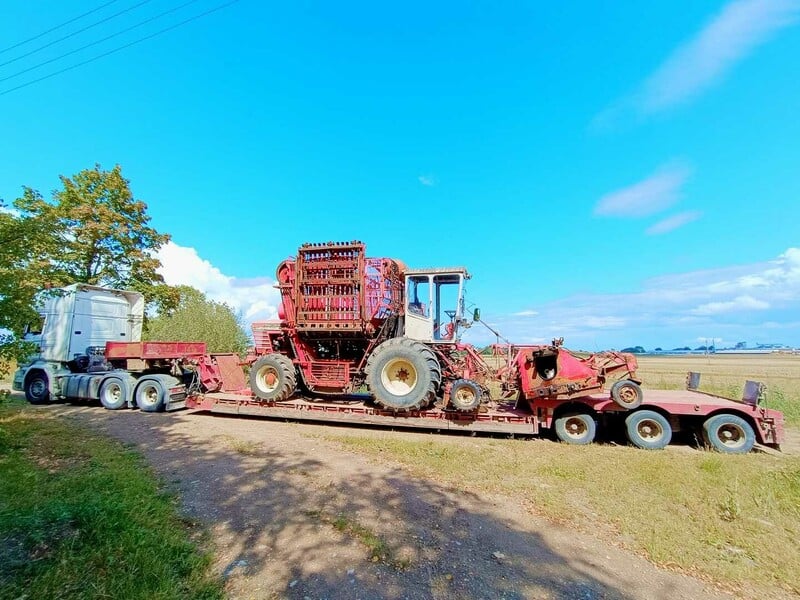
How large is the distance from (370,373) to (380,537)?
15.3 feet

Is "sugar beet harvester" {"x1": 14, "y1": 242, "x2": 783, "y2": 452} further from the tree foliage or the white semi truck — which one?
the tree foliage

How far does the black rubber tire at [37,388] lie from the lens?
37.3 ft

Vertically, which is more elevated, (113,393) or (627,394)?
(627,394)

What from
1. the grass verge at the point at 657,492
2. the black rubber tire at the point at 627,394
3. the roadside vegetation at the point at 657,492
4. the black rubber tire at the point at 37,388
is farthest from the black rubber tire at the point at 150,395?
the black rubber tire at the point at 627,394

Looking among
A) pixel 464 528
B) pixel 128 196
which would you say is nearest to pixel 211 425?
pixel 464 528

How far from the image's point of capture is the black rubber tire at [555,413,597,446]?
7219 millimetres

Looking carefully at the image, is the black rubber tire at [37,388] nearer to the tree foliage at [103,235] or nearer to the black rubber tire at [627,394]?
the tree foliage at [103,235]

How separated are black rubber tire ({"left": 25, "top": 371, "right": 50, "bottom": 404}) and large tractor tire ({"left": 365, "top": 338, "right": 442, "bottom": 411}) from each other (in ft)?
→ 35.2

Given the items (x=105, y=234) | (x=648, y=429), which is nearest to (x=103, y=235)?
(x=105, y=234)

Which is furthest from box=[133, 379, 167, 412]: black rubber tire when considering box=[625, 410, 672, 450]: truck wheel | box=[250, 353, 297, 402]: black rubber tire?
box=[625, 410, 672, 450]: truck wheel

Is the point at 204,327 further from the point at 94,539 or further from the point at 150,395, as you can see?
the point at 94,539

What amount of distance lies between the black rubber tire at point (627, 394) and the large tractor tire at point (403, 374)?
3.38 meters

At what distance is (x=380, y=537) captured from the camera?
366 cm

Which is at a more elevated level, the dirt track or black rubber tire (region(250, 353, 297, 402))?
black rubber tire (region(250, 353, 297, 402))
